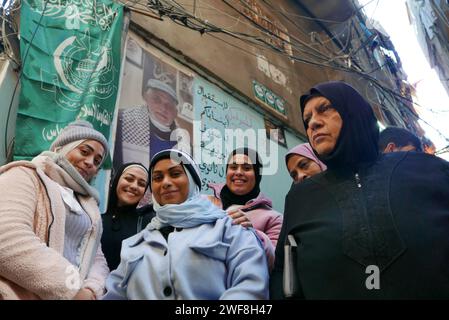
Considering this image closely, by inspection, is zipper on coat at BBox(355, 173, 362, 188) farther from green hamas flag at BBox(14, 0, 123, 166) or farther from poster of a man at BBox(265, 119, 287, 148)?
poster of a man at BBox(265, 119, 287, 148)

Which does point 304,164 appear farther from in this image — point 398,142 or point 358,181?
point 358,181

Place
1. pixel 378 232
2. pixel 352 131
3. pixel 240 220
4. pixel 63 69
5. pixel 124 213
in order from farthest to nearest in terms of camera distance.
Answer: pixel 63 69
pixel 124 213
pixel 240 220
pixel 352 131
pixel 378 232

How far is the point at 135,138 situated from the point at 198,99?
1296 mm

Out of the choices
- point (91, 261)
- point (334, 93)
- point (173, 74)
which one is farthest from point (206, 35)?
point (91, 261)

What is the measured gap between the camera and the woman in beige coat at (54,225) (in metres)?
1.17

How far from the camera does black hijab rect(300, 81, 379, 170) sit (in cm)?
143

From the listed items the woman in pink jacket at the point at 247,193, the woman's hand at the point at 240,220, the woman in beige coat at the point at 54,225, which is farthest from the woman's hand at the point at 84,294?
the woman in pink jacket at the point at 247,193

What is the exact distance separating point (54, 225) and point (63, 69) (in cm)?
198

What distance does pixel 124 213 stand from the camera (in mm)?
2311

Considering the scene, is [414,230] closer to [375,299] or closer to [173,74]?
[375,299]

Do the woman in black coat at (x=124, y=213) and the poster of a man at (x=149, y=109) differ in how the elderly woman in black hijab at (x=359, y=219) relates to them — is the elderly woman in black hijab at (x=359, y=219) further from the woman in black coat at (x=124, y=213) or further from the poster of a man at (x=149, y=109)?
the poster of a man at (x=149, y=109)

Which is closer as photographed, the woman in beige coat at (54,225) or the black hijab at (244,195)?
the woman in beige coat at (54,225)

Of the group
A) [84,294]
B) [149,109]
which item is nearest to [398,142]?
[84,294]
